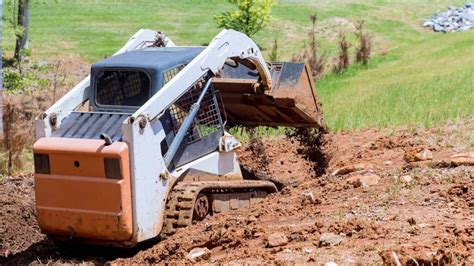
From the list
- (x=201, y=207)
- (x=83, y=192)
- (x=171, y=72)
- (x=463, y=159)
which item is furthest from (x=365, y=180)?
(x=83, y=192)

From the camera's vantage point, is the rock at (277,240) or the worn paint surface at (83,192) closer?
the rock at (277,240)

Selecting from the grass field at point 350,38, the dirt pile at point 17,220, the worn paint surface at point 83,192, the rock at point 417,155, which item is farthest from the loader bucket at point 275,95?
the worn paint surface at point 83,192

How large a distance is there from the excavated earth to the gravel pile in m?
38.2

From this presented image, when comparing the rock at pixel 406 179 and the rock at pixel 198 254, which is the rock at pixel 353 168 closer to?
the rock at pixel 406 179

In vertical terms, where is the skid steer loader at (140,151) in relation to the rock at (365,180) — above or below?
above

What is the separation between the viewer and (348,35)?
1751 inches

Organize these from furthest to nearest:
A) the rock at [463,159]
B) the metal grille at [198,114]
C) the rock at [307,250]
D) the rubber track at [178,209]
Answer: the rock at [463,159] → the metal grille at [198,114] → the rubber track at [178,209] → the rock at [307,250]

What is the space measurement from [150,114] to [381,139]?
517cm

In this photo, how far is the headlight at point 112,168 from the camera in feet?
26.1

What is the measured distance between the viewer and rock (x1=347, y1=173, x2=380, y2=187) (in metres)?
9.22

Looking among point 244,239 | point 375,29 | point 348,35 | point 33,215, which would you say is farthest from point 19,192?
point 375,29

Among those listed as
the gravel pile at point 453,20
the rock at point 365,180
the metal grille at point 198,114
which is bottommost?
the gravel pile at point 453,20

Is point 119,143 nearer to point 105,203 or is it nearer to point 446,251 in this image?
point 105,203

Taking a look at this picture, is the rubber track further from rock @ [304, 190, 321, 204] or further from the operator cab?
rock @ [304, 190, 321, 204]
